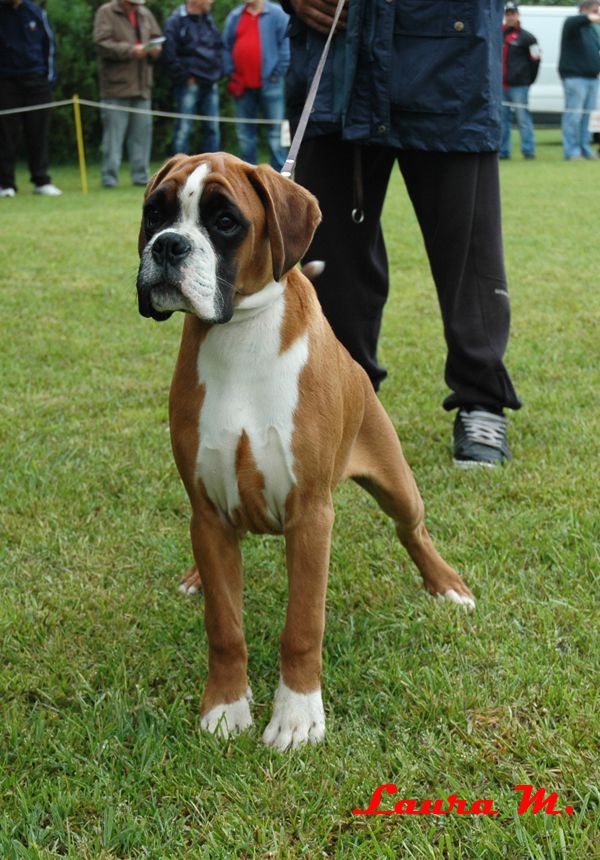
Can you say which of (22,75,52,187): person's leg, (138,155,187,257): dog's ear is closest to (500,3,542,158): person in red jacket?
(22,75,52,187): person's leg

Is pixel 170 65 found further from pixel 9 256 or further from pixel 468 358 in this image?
pixel 468 358

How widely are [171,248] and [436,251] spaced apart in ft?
6.99

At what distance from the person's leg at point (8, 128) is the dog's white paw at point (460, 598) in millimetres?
11999

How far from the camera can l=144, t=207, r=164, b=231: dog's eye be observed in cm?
239

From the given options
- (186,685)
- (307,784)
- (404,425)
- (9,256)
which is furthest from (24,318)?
(307,784)

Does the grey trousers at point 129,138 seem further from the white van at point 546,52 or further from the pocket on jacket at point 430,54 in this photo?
the white van at point 546,52

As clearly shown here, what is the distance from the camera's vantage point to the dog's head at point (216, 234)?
228cm

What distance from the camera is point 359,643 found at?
2910mm

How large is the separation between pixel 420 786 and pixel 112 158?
46.2 feet

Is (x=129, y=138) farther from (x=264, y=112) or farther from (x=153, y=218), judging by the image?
(x=153, y=218)

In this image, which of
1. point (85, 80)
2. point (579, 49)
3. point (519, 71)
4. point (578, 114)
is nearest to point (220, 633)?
point (85, 80)

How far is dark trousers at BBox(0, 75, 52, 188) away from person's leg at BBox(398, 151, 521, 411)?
10809 millimetres

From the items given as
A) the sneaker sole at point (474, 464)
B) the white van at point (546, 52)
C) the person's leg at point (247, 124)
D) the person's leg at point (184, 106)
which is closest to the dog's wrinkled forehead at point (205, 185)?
the sneaker sole at point (474, 464)

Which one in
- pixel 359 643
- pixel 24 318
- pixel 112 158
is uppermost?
pixel 359 643
